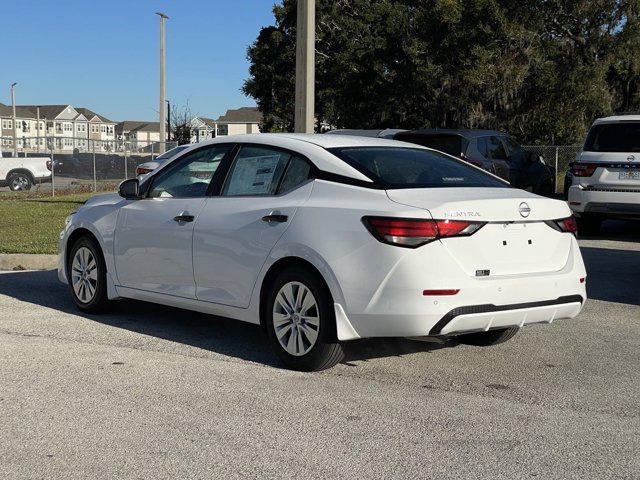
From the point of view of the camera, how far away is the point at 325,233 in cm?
602

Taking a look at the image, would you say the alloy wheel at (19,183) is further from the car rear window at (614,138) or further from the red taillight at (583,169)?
the car rear window at (614,138)

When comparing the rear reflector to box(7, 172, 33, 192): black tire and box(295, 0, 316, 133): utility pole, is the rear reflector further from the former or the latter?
box(7, 172, 33, 192): black tire

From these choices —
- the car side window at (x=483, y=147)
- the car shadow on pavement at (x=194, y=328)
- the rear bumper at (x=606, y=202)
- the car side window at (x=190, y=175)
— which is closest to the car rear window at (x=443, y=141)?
the car side window at (x=483, y=147)

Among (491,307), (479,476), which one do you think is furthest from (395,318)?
(479,476)

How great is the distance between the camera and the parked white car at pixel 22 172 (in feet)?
107

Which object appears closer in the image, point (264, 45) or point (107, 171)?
point (107, 171)

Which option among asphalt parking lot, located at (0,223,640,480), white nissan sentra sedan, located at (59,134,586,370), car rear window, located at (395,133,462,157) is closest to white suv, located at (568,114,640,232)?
car rear window, located at (395,133,462,157)

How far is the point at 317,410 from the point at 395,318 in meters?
0.80

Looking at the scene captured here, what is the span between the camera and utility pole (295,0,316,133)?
13555mm

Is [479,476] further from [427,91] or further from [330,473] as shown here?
[427,91]

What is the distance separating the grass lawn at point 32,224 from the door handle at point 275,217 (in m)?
6.34

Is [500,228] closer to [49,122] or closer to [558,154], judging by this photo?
[558,154]

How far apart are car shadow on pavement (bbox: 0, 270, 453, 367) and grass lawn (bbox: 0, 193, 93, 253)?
2588 millimetres

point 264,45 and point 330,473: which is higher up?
point 264,45
